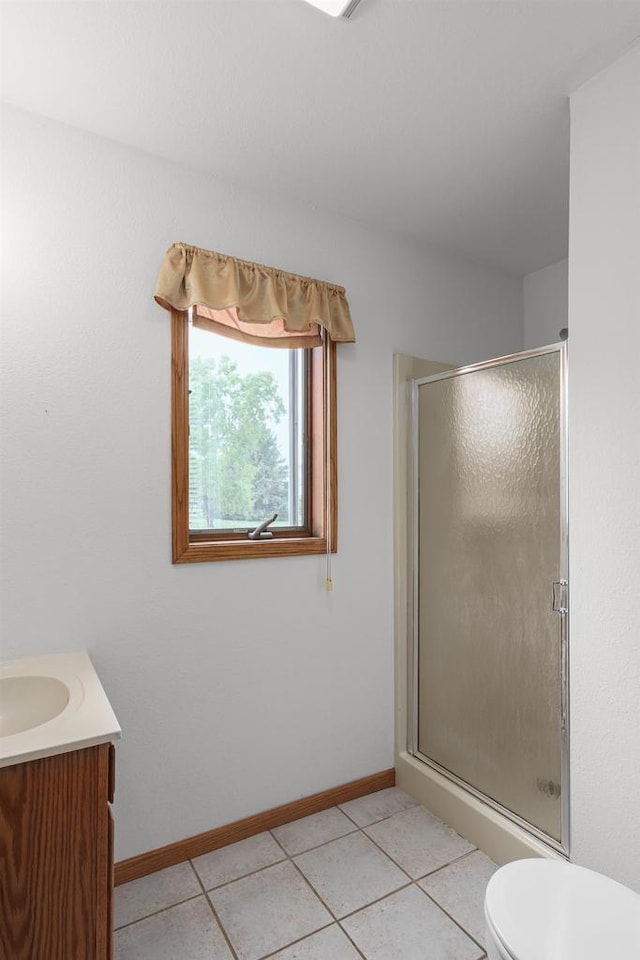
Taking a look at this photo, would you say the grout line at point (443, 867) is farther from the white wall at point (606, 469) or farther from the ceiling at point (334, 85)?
the ceiling at point (334, 85)

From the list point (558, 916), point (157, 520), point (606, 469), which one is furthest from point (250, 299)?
point (558, 916)

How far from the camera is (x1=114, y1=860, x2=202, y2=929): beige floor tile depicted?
1.74 metres

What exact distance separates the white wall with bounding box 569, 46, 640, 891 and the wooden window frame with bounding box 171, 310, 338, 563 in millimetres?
1001

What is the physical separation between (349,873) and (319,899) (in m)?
0.16

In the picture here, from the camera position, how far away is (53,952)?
116 cm

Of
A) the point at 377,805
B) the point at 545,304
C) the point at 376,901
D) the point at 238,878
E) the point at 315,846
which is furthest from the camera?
the point at 545,304

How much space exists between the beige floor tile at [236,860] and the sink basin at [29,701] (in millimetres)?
896

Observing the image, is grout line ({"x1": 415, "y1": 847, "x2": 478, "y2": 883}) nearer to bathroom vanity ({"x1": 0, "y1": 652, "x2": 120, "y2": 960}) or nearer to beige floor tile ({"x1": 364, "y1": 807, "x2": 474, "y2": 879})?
beige floor tile ({"x1": 364, "y1": 807, "x2": 474, "y2": 879})

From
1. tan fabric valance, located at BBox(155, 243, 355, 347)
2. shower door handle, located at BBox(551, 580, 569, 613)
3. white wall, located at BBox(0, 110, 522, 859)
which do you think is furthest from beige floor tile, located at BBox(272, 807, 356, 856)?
tan fabric valance, located at BBox(155, 243, 355, 347)

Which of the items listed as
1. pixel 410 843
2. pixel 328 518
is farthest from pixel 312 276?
pixel 410 843

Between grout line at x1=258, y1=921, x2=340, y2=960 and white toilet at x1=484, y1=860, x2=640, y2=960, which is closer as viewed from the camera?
white toilet at x1=484, y1=860, x2=640, y2=960

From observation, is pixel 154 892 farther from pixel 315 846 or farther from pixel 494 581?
pixel 494 581

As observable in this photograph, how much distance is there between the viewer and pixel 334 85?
5.33 ft

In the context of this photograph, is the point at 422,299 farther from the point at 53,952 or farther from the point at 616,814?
the point at 53,952
